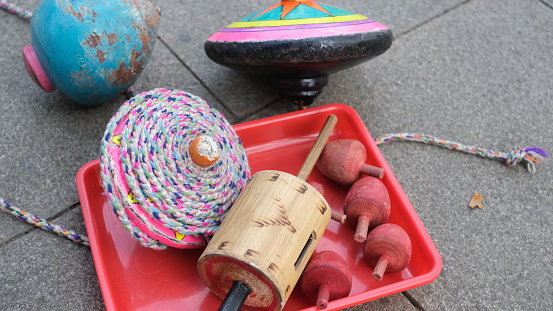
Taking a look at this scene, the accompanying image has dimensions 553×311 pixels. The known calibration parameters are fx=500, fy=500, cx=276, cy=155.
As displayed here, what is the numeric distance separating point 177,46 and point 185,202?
67cm

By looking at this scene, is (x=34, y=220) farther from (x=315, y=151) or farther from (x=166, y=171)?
(x=315, y=151)

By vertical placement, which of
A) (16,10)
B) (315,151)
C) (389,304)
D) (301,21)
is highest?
(301,21)

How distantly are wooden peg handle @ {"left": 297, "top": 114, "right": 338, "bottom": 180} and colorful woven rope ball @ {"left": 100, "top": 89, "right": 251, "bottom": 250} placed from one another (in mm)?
131

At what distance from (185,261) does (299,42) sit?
1.54 ft

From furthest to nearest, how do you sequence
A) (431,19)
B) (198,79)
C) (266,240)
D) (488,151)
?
(431,19)
(198,79)
(488,151)
(266,240)

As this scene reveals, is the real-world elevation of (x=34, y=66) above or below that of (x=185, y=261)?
above

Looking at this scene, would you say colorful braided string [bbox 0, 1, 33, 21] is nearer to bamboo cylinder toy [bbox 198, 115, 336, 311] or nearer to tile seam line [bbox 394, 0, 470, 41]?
bamboo cylinder toy [bbox 198, 115, 336, 311]

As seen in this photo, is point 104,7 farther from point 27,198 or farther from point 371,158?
point 371,158

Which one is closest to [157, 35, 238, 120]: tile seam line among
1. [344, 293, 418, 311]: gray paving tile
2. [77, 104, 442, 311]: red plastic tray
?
[77, 104, 442, 311]: red plastic tray

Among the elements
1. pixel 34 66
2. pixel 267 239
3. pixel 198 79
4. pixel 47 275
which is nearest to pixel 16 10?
pixel 34 66

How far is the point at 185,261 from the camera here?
3.11 feet

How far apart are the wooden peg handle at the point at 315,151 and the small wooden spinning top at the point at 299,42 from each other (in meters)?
0.10

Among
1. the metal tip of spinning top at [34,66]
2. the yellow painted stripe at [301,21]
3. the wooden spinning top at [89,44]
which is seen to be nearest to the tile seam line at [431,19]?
the yellow painted stripe at [301,21]

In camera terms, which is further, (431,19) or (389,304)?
(431,19)
